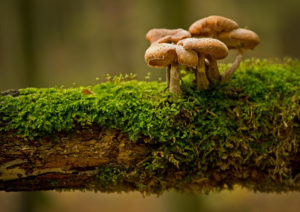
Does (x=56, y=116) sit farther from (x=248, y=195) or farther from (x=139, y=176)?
(x=248, y=195)

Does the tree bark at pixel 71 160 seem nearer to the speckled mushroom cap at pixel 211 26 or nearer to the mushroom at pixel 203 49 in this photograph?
the mushroom at pixel 203 49

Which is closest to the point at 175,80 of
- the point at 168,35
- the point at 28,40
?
the point at 168,35

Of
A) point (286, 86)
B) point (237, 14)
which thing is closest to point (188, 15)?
point (286, 86)

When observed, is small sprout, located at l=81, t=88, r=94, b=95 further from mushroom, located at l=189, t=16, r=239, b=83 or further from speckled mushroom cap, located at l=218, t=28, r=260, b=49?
speckled mushroom cap, located at l=218, t=28, r=260, b=49

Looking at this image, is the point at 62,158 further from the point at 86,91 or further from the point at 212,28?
the point at 212,28

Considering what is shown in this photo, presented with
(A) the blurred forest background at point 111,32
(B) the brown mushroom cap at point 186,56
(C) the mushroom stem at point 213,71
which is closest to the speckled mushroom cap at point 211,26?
(C) the mushroom stem at point 213,71

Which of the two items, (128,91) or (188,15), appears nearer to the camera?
(128,91)

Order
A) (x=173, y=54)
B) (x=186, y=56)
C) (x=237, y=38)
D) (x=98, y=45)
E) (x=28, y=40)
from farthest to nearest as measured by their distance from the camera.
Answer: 1. (x=98, y=45)
2. (x=28, y=40)
3. (x=237, y=38)
4. (x=173, y=54)
5. (x=186, y=56)

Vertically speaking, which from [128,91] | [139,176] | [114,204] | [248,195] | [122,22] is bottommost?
[114,204]
